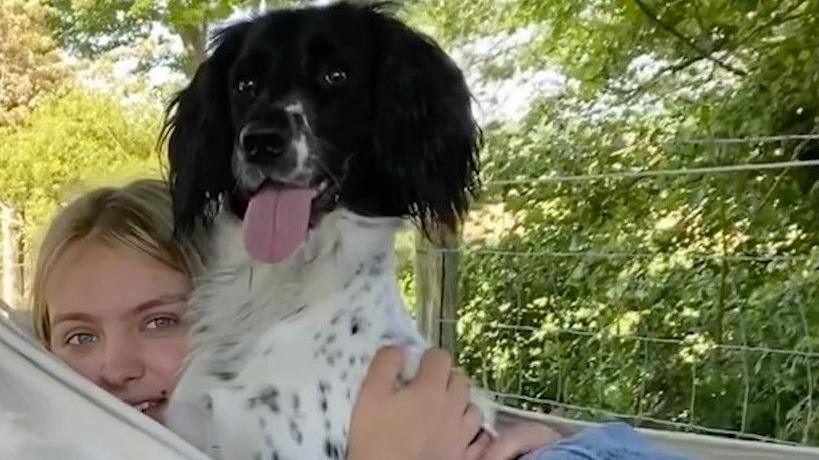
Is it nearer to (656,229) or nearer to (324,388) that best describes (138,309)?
(324,388)

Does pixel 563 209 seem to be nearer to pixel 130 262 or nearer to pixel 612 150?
pixel 612 150

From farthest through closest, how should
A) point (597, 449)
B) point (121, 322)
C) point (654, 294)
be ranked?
point (654, 294)
point (121, 322)
point (597, 449)

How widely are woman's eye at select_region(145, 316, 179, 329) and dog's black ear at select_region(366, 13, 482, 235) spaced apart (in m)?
0.28

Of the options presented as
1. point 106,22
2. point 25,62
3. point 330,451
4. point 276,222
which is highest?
point 106,22

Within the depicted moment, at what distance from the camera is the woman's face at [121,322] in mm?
1339

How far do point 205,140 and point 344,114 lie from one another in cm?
17

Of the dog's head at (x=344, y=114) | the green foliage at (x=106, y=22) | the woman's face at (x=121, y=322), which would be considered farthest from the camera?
the green foliage at (x=106, y=22)

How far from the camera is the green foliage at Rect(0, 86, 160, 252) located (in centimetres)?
423

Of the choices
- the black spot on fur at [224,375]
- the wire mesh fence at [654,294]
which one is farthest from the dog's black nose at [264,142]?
the wire mesh fence at [654,294]

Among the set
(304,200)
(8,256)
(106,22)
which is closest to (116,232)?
(304,200)

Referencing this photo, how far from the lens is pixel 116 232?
1390mm

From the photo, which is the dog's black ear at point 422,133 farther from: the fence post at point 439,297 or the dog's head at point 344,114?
the fence post at point 439,297

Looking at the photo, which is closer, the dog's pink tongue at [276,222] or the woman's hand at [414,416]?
the woman's hand at [414,416]

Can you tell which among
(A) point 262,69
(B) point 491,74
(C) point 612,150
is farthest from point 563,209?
(A) point 262,69
